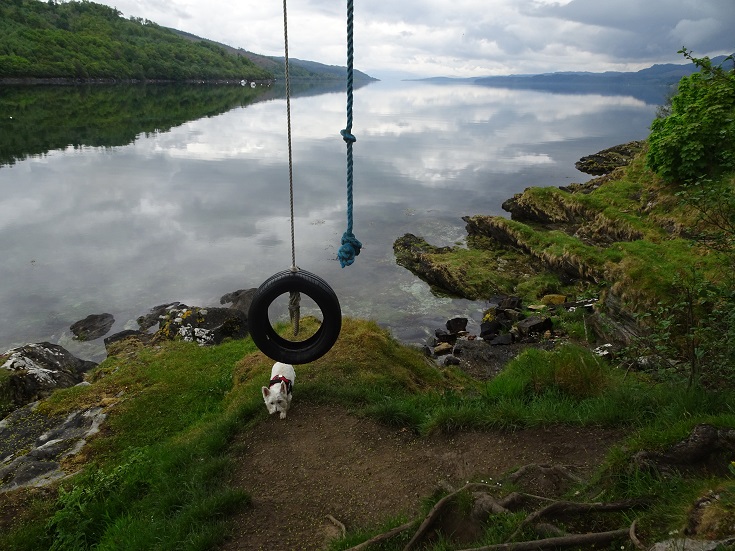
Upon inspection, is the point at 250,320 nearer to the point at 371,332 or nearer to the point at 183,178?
the point at 371,332

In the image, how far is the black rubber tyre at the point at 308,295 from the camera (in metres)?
5.88

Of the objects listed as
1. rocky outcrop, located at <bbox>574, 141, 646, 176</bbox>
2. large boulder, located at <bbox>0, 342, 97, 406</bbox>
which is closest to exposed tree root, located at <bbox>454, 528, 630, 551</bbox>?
large boulder, located at <bbox>0, 342, 97, 406</bbox>

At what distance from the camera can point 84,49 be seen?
129 meters

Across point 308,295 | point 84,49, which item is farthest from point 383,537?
point 84,49

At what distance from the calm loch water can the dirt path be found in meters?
11.7

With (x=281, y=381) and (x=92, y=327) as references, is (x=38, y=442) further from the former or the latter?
(x=92, y=327)

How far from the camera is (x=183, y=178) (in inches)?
1651

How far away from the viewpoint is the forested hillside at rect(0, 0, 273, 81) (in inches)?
4291

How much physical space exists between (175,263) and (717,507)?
84.8 ft

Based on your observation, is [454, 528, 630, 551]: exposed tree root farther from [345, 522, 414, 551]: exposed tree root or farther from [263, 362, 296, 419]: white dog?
[263, 362, 296, 419]: white dog

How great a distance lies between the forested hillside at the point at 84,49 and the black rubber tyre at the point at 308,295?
409 feet

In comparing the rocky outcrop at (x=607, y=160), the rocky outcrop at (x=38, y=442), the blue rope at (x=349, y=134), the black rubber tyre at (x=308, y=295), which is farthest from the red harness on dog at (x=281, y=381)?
the rocky outcrop at (x=607, y=160)

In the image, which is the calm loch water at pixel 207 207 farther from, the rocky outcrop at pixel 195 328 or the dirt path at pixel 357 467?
the dirt path at pixel 357 467

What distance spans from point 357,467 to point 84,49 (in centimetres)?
15871
